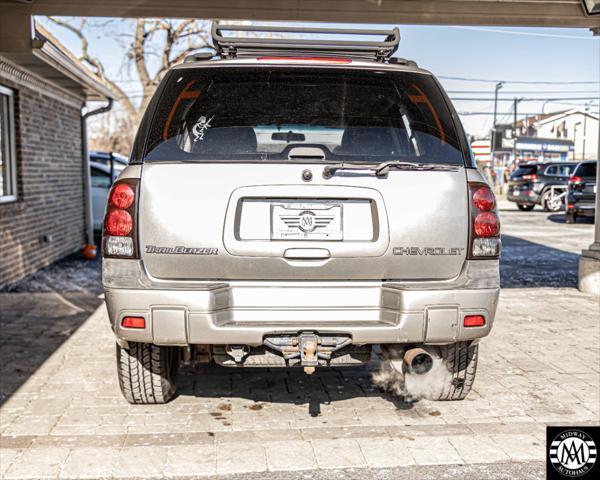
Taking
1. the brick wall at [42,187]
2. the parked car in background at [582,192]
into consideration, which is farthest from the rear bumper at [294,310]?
the parked car in background at [582,192]

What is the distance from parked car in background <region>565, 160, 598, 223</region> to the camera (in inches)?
811

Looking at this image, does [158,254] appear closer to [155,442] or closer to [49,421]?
[155,442]

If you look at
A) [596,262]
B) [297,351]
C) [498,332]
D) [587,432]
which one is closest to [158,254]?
[297,351]

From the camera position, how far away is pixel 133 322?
3627 millimetres

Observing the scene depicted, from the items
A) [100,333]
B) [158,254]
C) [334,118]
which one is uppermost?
[334,118]

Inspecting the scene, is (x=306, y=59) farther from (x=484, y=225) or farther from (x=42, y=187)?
(x=42, y=187)

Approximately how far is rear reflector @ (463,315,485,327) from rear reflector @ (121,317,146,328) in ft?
5.33

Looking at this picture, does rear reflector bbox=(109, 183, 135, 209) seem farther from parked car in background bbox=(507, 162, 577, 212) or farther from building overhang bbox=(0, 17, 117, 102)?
parked car in background bbox=(507, 162, 577, 212)

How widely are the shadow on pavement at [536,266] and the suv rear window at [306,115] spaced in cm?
600

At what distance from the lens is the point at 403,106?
412 cm

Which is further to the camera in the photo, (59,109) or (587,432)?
(59,109)

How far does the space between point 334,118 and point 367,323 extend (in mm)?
1155

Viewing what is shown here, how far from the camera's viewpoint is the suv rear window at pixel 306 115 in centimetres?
381

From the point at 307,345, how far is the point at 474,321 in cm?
87
